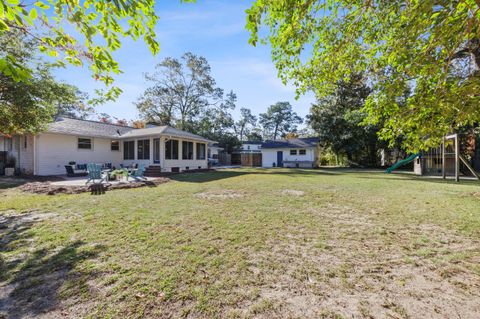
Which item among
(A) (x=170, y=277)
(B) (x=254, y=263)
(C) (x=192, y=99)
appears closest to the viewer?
(A) (x=170, y=277)

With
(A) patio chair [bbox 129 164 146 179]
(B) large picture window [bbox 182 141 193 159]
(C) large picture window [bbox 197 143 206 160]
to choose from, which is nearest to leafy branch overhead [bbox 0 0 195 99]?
(A) patio chair [bbox 129 164 146 179]

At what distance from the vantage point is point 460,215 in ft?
16.6

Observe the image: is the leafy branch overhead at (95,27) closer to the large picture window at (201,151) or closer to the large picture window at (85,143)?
the large picture window at (85,143)

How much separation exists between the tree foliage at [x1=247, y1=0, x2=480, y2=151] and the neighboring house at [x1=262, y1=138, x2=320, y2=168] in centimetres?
2210

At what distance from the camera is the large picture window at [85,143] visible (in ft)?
50.2

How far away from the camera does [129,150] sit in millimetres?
17516

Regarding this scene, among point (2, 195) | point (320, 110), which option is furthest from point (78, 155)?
point (320, 110)

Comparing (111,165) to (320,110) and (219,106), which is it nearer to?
(219,106)

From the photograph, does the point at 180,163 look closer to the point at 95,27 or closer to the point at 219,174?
the point at 219,174

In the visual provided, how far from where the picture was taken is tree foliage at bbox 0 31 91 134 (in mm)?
8484

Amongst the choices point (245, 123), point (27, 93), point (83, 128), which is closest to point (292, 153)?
point (83, 128)

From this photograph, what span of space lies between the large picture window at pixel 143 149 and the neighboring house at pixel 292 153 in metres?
17.4

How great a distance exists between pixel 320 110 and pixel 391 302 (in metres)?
27.1

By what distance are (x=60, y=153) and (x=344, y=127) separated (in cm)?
2671
